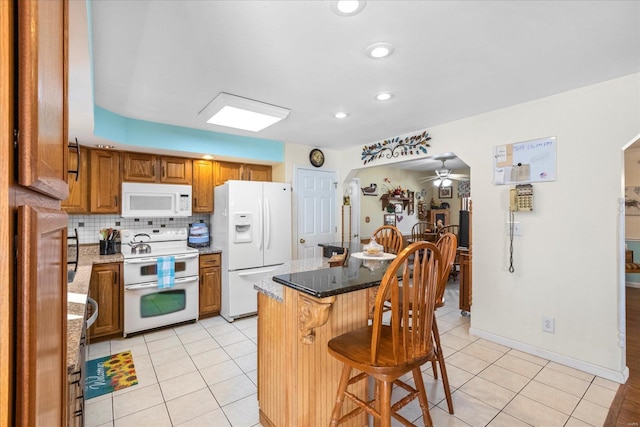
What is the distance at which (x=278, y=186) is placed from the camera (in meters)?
4.09

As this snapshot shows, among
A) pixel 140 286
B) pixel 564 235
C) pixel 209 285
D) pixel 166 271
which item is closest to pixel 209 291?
pixel 209 285

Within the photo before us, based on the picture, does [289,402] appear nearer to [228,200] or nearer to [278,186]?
[228,200]

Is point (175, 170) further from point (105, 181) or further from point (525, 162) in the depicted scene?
point (525, 162)

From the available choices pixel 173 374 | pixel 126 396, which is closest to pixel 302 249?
pixel 173 374

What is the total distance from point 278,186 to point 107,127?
198cm

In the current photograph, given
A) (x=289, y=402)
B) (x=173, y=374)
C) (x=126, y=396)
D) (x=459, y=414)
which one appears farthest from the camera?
(x=173, y=374)

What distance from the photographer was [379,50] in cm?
193

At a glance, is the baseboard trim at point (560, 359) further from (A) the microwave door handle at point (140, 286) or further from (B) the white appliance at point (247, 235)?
(A) the microwave door handle at point (140, 286)

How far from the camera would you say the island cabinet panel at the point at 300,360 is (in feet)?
5.13

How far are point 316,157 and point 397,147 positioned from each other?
1.28 metres

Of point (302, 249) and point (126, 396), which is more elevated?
point (302, 249)

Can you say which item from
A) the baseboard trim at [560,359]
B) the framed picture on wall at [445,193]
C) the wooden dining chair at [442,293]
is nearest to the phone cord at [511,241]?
the baseboard trim at [560,359]

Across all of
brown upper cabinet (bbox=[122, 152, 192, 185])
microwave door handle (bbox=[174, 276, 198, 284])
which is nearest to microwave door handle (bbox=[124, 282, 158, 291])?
microwave door handle (bbox=[174, 276, 198, 284])

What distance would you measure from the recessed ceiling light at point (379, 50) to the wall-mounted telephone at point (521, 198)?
189 cm
